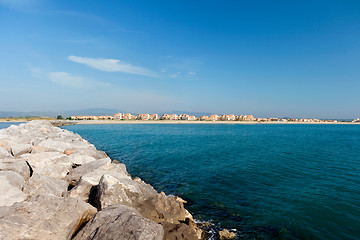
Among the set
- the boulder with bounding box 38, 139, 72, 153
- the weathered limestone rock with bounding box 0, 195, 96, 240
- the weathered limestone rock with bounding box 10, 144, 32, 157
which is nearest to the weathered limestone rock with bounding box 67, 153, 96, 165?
the boulder with bounding box 38, 139, 72, 153

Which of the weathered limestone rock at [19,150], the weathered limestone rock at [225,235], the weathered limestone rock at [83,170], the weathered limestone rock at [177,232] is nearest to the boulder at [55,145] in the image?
the weathered limestone rock at [19,150]

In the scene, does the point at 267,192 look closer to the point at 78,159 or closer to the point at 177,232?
the point at 177,232

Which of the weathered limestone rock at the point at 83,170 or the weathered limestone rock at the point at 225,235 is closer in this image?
the weathered limestone rock at the point at 225,235

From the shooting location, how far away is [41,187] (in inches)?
349

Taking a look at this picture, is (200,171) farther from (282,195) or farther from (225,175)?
(282,195)

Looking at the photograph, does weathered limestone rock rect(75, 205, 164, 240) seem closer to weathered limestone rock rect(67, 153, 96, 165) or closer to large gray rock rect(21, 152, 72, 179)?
large gray rock rect(21, 152, 72, 179)

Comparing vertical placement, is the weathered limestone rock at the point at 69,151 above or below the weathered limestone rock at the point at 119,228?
below

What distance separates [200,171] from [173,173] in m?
2.78

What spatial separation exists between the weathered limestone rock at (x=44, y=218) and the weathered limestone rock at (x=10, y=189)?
179cm

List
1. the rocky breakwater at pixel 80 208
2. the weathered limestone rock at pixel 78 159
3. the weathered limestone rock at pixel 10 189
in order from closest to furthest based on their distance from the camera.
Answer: the rocky breakwater at pixel 80 208 < the weathered limestone rock at pixel 10 189 < the weathered limestone rock at pixel 78 159

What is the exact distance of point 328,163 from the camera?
2216 centimetres

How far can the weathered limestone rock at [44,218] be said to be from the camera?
5.27 metres

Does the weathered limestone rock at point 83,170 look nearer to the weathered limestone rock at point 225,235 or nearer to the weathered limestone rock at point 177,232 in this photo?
the weathered limestone rock at point 177,232

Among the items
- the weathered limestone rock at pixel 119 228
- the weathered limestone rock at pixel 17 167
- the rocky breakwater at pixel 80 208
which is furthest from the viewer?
the weathered limestone rock at pixel 17 167
